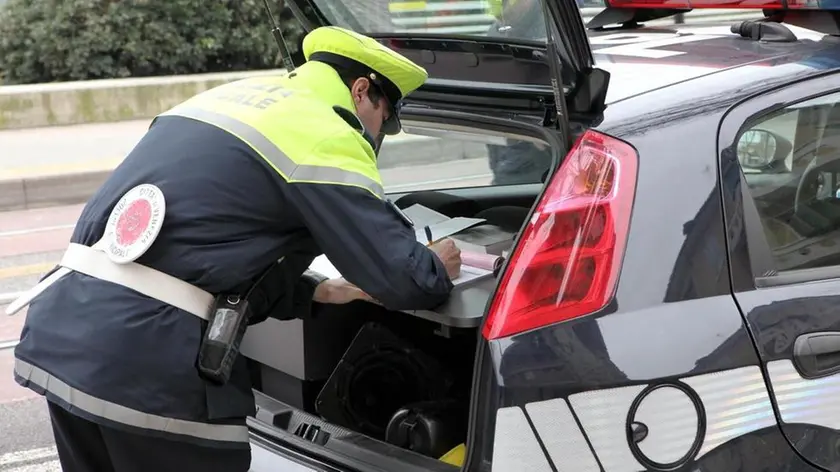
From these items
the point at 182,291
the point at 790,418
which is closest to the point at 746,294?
the point at 790,418

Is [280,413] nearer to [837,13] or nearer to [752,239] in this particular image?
[752,239]

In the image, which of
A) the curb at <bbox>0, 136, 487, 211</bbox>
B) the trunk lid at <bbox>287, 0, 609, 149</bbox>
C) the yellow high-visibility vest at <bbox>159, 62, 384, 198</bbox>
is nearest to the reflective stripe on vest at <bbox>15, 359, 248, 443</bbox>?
the yellow high-visibility vest at <bbox>159, 62, 384, 198</bbox>

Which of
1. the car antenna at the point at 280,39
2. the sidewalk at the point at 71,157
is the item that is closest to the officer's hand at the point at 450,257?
the car antenna at the point at 280,39

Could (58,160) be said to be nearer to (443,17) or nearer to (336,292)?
(443,17)

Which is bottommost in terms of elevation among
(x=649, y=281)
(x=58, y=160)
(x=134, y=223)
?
(x=58, y=160)

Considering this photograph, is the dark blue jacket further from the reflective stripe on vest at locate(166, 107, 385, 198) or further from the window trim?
the window trim

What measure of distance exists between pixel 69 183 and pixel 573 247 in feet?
25.5

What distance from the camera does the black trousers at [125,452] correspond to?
6.90 ft

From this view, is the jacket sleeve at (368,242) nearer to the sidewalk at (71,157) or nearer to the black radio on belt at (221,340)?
the black radio on belt at (221,340)

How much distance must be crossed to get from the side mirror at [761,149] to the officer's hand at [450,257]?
735 millimetres

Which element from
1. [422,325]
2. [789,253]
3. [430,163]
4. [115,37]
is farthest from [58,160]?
[789,253]

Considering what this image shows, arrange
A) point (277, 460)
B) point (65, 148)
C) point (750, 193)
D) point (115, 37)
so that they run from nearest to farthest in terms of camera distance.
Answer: point (750, 193) < point (277, 460) < point (65, 148) < point (115, 37)

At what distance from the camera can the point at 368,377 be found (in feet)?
9.00

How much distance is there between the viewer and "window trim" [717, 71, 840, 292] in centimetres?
189
